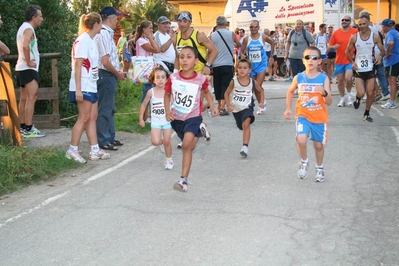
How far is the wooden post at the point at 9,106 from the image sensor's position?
895cm

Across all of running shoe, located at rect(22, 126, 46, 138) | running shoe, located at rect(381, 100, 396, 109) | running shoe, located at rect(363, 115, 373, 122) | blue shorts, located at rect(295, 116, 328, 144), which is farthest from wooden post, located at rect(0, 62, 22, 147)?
running shoe, located at rect(381, 100, 396, 109)

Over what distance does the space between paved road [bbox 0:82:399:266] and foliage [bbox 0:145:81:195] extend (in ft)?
0.95

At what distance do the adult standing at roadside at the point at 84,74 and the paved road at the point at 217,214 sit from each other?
25.4 inches

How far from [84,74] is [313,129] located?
3220 millimetres

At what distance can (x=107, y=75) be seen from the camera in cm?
966

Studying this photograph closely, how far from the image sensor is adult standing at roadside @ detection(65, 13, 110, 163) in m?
8.57

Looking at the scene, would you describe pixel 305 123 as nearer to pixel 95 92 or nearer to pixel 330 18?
pixel 95 92

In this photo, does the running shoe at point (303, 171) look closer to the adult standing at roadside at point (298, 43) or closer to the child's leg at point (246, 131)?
the child's leg at point (246, 131)

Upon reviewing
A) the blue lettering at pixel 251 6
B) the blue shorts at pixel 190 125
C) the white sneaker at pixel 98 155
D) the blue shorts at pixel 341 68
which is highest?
the blue lettering at pixel 251 6

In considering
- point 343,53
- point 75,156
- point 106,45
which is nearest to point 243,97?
point 106,45

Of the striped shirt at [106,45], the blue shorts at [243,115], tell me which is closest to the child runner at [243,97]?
the blue shorts at [243,115]

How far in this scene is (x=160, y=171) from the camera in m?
8.27

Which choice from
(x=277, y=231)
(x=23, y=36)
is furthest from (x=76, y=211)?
(x=23, y=36)

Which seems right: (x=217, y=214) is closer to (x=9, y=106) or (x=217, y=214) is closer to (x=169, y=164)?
(x=169, y=164)
